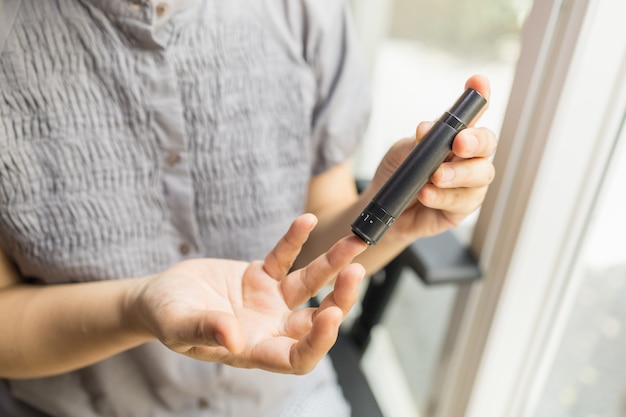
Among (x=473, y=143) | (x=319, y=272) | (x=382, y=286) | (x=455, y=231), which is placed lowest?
(x=382, y=286)

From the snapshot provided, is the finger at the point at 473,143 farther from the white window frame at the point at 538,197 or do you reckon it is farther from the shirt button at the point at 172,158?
the shirt button at the point at 172,158

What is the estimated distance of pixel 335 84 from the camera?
0.60 meters

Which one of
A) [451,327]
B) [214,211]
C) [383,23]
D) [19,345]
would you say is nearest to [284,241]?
[214,211]

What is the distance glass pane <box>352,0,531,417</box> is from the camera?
739 mm

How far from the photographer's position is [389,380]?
1.11m

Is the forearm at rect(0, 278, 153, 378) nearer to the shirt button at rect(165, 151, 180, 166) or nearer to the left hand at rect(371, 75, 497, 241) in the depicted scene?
the shirt button at rect(165, 151, 180, 166)

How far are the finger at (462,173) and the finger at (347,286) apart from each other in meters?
0.09

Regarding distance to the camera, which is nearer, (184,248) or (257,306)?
(257,306)

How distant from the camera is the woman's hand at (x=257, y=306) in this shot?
12.8 inches

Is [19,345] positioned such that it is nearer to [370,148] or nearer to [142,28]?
[142,28]

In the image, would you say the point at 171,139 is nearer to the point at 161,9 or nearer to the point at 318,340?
the point at 161,9

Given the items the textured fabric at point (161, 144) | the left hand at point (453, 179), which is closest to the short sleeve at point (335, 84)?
the textured fabric at point (161, 144)

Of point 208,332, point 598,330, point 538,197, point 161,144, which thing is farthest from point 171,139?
point 598,330

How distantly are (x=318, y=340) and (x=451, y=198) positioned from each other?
166 mm
